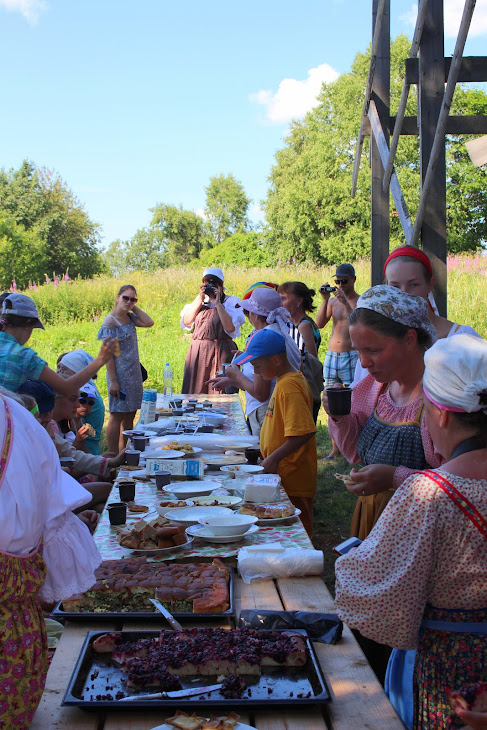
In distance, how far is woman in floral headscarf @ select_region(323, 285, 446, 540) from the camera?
2.48 meters

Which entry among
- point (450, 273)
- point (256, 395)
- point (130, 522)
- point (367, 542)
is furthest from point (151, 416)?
point (450, 273)

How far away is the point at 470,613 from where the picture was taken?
1603 millimetres

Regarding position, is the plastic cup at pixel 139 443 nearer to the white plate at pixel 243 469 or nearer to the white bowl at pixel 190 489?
the white plate at pixel 243 469

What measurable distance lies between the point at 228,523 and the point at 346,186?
102 feet

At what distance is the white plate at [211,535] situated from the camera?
8.13 ft

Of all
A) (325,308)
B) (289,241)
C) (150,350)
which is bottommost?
(150,350)

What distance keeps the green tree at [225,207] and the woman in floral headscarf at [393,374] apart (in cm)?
4779

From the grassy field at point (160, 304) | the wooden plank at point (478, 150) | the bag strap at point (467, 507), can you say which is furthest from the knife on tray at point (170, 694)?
the grassy field at point (160, 304)

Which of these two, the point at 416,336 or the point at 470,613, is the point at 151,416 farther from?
the point at 470,613

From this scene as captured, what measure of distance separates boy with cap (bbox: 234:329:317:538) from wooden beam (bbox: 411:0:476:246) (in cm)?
117

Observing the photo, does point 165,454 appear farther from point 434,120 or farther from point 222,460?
point 434,120

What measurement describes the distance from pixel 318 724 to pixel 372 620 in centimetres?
26

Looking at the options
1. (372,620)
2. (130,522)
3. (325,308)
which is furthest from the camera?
(325,308)

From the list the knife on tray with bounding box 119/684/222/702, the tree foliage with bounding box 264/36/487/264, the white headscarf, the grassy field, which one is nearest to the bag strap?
the white headscarf
